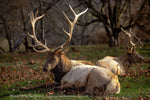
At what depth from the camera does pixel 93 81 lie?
6371mm

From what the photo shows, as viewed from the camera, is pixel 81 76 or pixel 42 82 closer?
pixel 81 76

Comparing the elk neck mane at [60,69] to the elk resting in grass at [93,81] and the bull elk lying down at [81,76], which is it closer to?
the bull elk lying down at [81,76]

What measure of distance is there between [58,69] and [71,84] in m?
0.88

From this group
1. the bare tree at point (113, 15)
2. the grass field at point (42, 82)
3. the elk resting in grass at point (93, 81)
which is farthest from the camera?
the bare tree at point (113, 15)

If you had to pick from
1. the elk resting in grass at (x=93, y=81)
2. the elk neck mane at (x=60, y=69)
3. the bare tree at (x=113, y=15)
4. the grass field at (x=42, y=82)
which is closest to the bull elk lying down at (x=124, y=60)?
the grass field at (x=42, y=82)

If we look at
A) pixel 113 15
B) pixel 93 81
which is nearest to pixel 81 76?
pixel 93 81

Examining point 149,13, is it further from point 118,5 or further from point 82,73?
point 82,73

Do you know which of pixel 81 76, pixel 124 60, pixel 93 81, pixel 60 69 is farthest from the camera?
pixel 124 60

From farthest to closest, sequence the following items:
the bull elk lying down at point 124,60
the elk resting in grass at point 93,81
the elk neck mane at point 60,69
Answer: the bull elk lying down at point 124,60, the elk neck mane at point 60,69, the elk resting in grass at point 93,81

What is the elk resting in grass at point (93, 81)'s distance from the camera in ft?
20.6

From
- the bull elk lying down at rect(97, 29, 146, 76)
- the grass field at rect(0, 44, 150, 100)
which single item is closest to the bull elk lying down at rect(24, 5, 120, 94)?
the grass field at rect(0, 44, 150, 100)

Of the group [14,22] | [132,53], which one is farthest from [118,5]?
[14,22]

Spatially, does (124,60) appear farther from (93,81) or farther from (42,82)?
(93,81)

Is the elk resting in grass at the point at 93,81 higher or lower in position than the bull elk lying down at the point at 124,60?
higher
